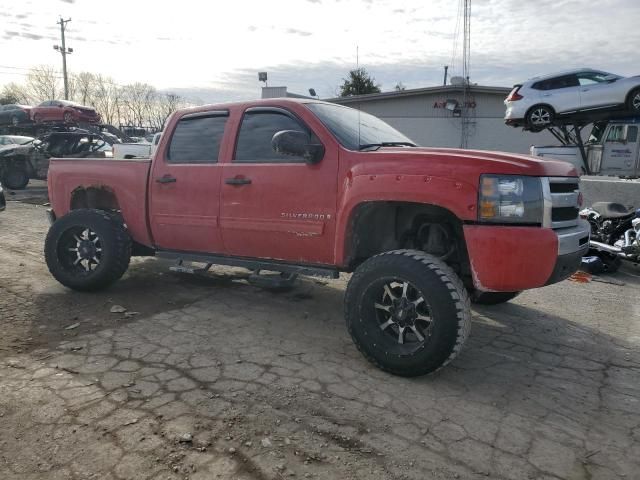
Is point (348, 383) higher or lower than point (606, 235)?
lower

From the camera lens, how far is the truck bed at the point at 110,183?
5066mm

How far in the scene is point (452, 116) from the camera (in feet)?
82.6

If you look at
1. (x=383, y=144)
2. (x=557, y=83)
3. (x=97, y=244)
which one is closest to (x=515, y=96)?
(x=557, y=83)

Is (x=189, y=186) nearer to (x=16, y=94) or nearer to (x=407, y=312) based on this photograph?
(x=407, y=312)

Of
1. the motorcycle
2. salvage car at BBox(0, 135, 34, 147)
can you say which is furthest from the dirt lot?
salvage car at BBox(0, 135, 34, 147)

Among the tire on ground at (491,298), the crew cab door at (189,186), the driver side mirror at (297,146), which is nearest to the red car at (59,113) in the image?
the crew cab door at (189,186)

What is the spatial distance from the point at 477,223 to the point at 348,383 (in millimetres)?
1336

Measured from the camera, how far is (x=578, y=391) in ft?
11.0

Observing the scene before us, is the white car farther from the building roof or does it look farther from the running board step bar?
the running board step bar

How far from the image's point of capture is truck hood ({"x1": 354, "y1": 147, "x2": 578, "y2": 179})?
129 inches

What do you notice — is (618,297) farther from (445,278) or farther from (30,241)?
(30,241)

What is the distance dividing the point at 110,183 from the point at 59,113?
72.3 ft

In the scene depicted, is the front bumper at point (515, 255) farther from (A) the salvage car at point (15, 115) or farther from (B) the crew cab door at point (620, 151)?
(A) the salvage car at point (15, 115)

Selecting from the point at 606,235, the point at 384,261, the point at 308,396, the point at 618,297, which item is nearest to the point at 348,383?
the point at 308,396
